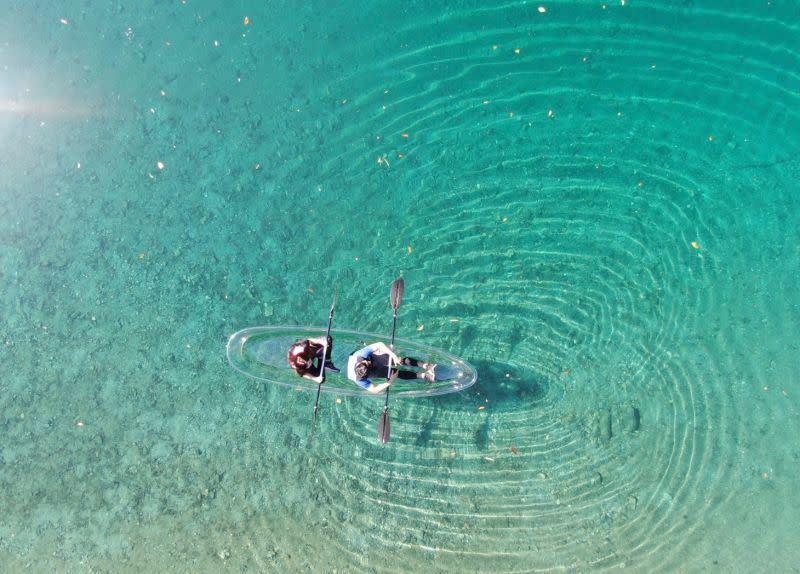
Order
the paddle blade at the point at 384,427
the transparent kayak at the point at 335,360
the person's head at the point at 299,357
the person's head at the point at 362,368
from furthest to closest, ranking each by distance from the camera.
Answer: the transparent kayak at the point at 335,360 → the paddle blade at the point at 384,427 → the person's head at the point at 362,368 → the person's head at the point at 299,357

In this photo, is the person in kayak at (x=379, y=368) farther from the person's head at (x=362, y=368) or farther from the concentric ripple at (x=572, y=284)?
the concentric ripple at (x=572, y=284)

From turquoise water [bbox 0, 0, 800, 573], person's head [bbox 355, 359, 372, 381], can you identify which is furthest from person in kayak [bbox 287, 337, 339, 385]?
turquoise water [bbox 0, 0, 800, 573]

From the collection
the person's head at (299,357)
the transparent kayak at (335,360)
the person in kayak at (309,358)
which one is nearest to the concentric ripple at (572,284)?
the transparent kayak at (335,360)

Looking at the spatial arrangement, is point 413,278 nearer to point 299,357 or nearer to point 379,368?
point 379,368

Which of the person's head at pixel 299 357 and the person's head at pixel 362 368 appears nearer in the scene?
the person's head at pixel 299 357

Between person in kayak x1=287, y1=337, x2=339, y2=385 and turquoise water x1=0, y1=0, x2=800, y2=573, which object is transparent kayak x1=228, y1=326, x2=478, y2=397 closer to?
turquoise water x1=0, y1=0, x2=800, y2=573

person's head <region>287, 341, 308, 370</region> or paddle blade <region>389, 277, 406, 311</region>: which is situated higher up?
paddle blade <region>389, 277, 406, 311</region>

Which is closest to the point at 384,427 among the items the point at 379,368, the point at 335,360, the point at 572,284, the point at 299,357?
the point at 379,368
